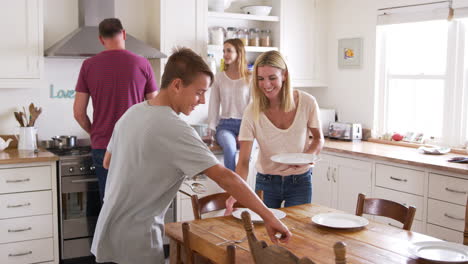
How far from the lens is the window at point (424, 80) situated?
427cm

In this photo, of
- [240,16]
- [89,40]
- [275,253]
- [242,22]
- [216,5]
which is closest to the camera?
[275,253]

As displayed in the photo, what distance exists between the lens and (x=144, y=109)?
6.01ft

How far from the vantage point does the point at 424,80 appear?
462cm

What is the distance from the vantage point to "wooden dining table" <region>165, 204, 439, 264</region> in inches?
80.5

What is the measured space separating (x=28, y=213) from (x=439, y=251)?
279 cm

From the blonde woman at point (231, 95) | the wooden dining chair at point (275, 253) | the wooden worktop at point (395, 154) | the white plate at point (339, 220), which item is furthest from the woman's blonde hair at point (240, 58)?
the wooden dining chair at point (275, 253)

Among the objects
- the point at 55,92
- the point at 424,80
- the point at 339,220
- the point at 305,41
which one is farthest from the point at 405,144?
the point at 55,92

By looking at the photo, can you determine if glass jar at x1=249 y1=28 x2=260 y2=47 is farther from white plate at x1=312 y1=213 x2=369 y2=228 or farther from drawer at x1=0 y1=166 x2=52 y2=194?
white plate at x1=312 y1=213 x2=369 y2=228

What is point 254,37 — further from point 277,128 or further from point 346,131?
point 277,128

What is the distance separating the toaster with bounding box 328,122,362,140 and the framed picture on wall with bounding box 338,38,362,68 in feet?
1.87

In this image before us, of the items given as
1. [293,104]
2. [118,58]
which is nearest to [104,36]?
[118,58]

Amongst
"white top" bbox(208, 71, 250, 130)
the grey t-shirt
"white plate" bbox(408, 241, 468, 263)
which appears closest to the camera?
the grey t-shirt

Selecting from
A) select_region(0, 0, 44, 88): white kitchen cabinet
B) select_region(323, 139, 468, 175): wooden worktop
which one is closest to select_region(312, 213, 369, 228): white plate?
select_region(323, 139, 468, 175): wooden worktop

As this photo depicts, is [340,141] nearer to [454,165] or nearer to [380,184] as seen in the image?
[380,184]
